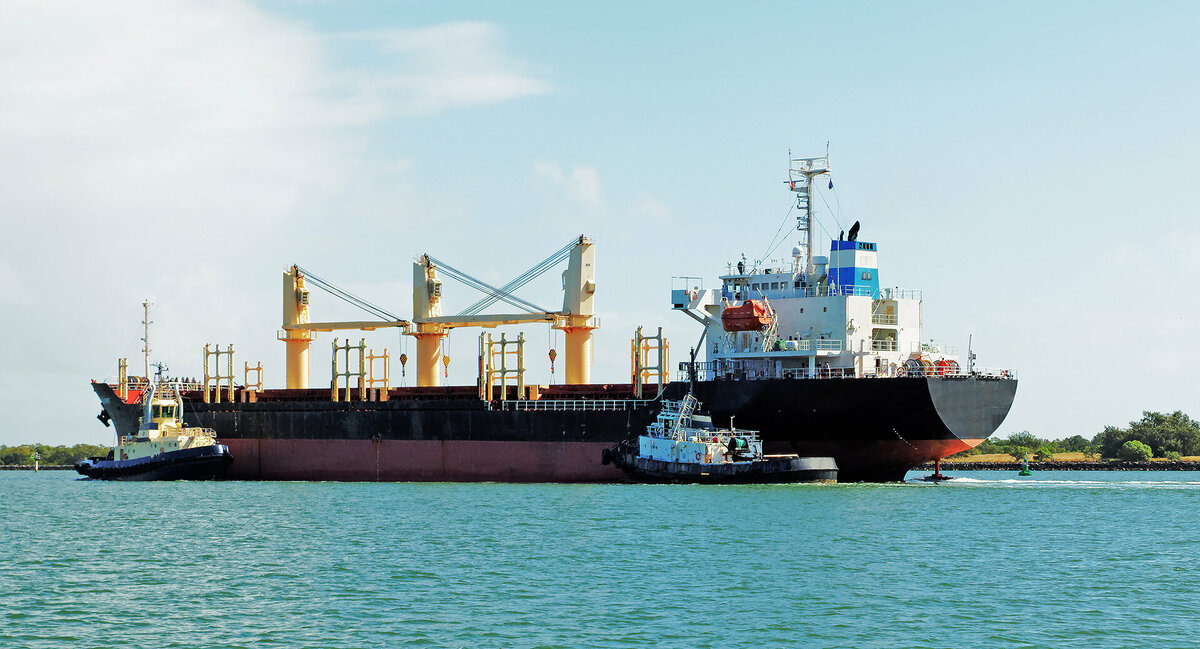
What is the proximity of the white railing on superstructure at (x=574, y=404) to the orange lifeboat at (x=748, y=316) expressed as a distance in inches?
154

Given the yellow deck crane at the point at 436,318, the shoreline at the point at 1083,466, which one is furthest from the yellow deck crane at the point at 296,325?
Answer: the shoreline at the point at 1083,466

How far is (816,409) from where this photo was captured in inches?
1693

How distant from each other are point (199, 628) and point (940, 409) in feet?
88.0

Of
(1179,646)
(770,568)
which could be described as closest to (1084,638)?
(1179,646)

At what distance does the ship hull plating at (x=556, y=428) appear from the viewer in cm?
4266

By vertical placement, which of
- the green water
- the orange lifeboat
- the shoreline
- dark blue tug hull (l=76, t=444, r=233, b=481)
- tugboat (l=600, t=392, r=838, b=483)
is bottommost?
the shoreline

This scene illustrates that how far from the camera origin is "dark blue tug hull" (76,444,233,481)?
53.6 metres

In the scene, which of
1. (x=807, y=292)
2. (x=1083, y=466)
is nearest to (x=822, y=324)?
(x=807, y=292)

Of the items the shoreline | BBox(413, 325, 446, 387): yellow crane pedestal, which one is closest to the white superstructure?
BBox(413, 325, 446, 387): yellow crane pedestal

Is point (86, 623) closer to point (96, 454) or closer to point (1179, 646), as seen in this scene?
point (1179, 646)

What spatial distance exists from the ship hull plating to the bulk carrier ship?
0.18ft

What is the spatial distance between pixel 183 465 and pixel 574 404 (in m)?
16.3

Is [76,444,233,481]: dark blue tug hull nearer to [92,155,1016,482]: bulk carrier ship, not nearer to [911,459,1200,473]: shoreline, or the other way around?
[92,155,1016,482]: bulk carrier ship

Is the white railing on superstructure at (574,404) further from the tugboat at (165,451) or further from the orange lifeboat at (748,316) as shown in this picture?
the tugboat at (165,451)
